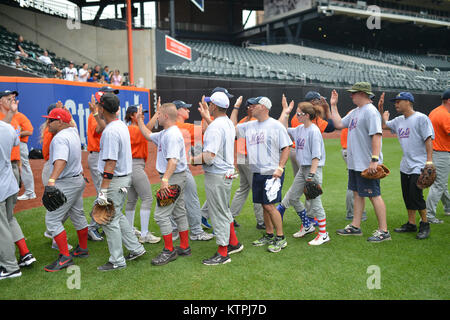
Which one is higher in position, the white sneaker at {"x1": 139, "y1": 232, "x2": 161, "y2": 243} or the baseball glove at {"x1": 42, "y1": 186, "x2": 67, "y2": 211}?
the baseball glove at {"x1": 42, "y1": 186, "x2": 67, "y2": 211}

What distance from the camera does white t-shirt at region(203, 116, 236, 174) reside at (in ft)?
14.0

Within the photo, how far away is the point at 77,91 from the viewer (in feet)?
41.0

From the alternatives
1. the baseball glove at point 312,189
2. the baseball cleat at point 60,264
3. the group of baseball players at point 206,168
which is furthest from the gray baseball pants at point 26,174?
the baseball glove at point 312,189

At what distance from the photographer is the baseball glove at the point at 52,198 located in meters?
4.02

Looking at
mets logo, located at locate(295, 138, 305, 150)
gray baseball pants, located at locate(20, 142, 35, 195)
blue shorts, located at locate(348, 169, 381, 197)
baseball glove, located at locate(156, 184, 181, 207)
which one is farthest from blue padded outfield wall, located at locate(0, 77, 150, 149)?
blue shorts, located at locate(348, 169, 381, 197)

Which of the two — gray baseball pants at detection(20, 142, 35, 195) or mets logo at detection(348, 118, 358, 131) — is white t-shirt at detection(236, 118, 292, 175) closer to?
mets logo at detection(348, 118, 358, 131)

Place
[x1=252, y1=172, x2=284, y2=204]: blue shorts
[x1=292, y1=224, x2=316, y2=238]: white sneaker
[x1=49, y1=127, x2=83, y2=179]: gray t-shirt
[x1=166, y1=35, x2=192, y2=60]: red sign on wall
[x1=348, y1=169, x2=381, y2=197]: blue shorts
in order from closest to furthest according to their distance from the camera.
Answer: [x1=49, y1=127, x2=83, y2=179]: gray t-shirt
[x1=252, y1=172, x2=284, y2=204]: blue shorts
[x1=348, y1=169, x2=381, y2=197]: blue shorts
[x1=292, y1=224, x2=316, y2=238]: white sneaker
[x1=166, y1=35, x2=192, y2=60]: red sign on wall

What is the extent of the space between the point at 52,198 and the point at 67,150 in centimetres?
56

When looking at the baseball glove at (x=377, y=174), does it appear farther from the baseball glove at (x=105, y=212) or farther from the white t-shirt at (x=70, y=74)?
the white t-shirt at (x=70, y=74)

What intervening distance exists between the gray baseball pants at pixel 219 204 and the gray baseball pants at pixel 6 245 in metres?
2.27

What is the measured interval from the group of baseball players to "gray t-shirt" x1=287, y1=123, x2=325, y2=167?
0.05ft

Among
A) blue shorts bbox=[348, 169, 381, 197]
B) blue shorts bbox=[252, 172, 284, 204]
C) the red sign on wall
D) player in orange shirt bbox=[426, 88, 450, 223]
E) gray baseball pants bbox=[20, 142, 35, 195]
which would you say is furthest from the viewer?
the red sign on wall

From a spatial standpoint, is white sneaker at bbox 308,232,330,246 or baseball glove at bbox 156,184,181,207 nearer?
baseball glove at bbox 156,184,181,207

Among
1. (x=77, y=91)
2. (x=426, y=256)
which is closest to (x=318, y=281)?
(x=426, y=256)
